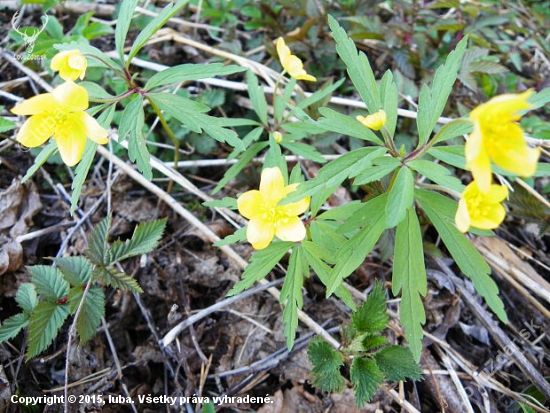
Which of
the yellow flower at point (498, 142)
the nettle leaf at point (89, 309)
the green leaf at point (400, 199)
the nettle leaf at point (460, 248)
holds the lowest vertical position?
the nettle leaf at point (89, 309)

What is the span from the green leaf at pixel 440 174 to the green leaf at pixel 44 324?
6.55 feet

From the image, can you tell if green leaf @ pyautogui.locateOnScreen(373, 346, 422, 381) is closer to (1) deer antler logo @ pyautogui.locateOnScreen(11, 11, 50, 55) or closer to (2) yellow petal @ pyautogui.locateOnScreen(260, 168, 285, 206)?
(2) yellow petal @ pyautogui.locateOnScreen(260, 168, 285, 206)

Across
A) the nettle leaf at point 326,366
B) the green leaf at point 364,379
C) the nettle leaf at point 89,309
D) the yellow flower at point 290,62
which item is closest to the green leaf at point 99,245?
the nettle leaf at point 89,309

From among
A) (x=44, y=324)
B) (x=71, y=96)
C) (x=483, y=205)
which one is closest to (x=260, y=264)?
(x=483, y=205)

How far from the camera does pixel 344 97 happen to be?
11.2ft

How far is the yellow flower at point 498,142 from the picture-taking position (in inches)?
52.2

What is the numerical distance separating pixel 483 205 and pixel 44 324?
2.23 m

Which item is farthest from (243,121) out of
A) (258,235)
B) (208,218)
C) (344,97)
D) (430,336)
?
(430,336)

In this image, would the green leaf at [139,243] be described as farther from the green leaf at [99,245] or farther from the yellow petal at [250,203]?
the yellow petal at [250,203]

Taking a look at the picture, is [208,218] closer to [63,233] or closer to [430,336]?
[63,233]

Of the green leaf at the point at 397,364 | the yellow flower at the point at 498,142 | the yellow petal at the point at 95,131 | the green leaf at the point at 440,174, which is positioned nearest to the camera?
the yellow flower at the point at 498,142

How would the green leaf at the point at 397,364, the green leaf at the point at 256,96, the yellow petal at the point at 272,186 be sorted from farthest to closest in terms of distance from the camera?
the green leaf at the point at 256,96
the green leaf at the point at 397,364
the yellow petal at the point at 272,186

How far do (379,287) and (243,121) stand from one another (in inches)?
49.3

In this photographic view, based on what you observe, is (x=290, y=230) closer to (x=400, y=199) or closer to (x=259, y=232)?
(x=259, y=232)
